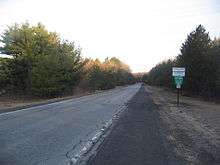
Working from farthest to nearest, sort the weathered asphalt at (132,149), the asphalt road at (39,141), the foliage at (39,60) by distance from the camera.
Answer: the foliage at (39,60) → the weathered asphalt at (132,149) → the asphalt road at (39,141)

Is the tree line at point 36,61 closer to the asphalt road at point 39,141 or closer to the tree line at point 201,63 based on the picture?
the tree line at point 201,63

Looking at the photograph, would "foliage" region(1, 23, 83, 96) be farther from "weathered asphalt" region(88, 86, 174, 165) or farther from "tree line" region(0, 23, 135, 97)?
"weathered asphalt" region(88, 86, 174, 165)

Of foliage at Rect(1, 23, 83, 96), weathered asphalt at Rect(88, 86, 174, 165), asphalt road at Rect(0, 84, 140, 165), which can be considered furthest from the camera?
foliage at Rect(1, 23, 83, 96)

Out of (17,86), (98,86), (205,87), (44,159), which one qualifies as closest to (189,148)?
(44,159)

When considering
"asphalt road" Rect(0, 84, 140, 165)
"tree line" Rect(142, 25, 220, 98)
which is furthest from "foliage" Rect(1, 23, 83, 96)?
"asphalt road" Rect(0, 84, 140, 165)

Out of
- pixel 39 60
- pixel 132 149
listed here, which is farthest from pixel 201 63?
pixel 132 149

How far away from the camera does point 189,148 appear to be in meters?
11.6

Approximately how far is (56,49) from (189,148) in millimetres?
48310

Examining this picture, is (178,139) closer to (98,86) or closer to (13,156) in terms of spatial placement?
(13,156)

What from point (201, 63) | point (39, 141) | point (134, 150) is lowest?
point (134, 150)

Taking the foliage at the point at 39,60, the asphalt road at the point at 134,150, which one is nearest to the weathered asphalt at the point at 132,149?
the asphalt road at the point at 134,150

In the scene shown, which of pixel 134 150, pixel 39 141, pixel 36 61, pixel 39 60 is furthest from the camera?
pixel 36 61

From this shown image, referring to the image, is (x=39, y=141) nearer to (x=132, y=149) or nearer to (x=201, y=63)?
(x=132, y=149)

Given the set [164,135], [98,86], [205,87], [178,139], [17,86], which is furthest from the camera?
[98,86]
